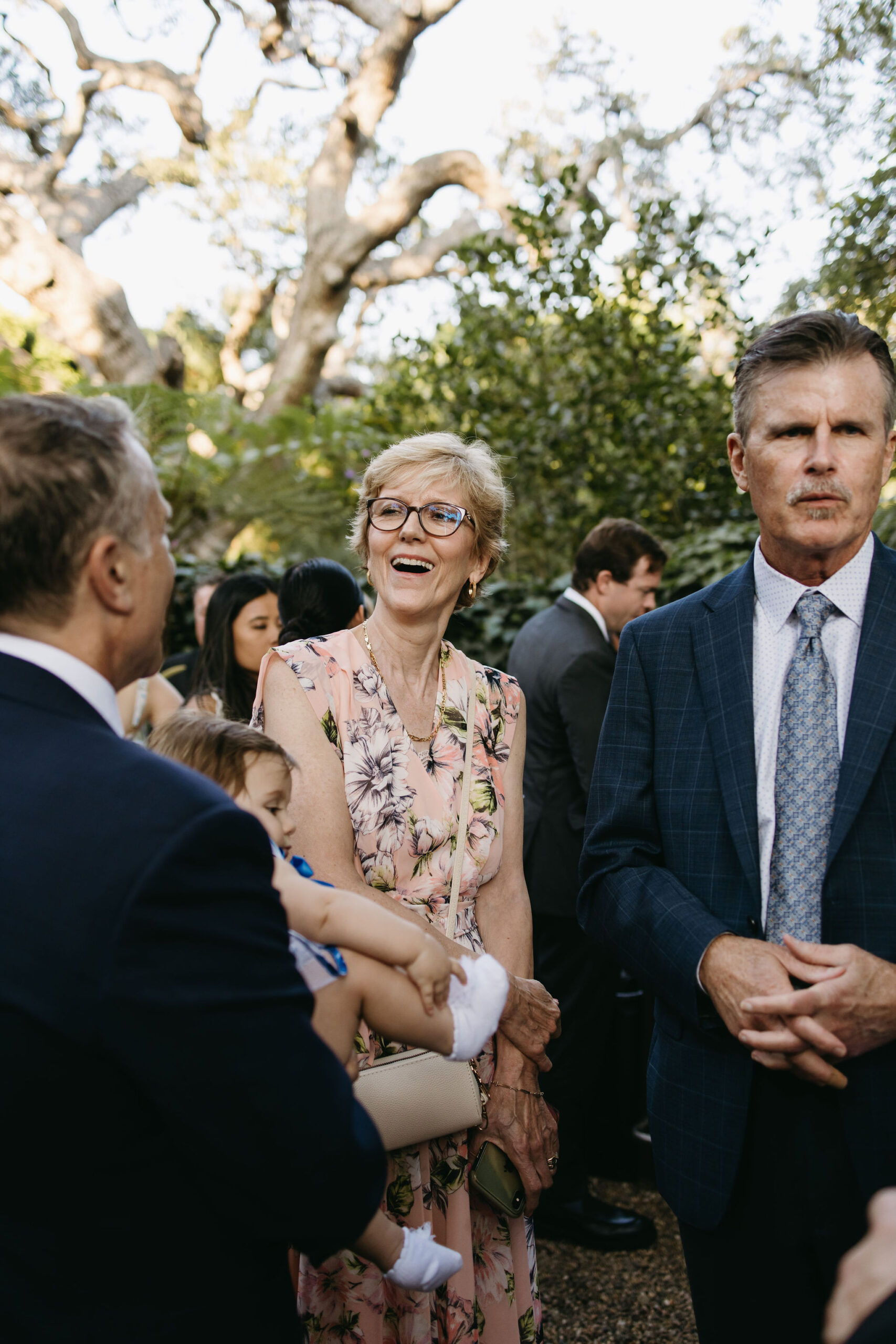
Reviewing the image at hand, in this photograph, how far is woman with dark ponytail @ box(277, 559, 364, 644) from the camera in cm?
312

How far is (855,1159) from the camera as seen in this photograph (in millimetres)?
1560

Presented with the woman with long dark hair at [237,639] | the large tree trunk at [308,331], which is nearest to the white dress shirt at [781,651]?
the woman with long dark hair at [237,639]

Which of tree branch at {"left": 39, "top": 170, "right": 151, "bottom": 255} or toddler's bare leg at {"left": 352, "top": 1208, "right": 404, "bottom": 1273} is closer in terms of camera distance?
toddler's bare leg at {"left": 352, "top": 1208, "right": 404, "bottom": 1273}

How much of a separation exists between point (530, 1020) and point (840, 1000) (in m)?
0.73

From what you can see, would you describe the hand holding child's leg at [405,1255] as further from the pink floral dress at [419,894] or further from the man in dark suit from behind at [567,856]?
the man in dark suit from behind at [567,856]

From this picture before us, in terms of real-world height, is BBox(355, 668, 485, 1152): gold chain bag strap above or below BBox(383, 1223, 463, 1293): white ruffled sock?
above

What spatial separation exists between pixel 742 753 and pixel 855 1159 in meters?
0.70

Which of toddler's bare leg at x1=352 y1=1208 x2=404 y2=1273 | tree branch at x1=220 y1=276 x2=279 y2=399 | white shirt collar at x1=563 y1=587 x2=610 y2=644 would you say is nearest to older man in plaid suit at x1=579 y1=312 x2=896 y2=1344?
toddler's bare leg at x1=352 y1=1208 x2=404 y2=1273

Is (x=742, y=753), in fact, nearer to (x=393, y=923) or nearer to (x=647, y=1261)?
(x=393, y=923)

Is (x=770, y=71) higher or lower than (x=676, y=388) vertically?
higher

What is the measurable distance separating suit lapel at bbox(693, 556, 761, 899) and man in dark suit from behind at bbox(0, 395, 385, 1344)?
0.88 m

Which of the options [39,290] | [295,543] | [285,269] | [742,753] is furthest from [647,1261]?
[285,269]

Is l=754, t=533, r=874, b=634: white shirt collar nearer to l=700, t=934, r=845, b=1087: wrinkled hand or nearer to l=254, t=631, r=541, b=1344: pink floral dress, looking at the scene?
l=700, t=934, r=845, b=1087: wrinkled hand

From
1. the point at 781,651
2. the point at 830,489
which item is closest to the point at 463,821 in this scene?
the point at 781,651
